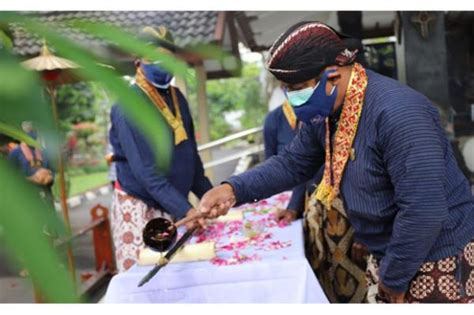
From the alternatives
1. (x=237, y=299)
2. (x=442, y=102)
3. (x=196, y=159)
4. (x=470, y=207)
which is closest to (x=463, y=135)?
(x=442, y=102)

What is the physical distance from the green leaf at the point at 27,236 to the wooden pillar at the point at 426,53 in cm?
383

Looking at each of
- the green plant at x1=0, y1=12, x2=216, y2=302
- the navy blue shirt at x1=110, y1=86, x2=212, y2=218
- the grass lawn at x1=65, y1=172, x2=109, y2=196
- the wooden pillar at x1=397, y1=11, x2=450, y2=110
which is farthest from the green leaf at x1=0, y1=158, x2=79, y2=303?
the grass lawn at x1=65, y1=172, x2=109, y2=196

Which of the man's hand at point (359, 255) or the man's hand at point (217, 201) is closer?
the man's hand at point (217, 201)

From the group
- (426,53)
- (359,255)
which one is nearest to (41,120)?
(359,255)

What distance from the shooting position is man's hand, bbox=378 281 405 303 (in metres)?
1.51

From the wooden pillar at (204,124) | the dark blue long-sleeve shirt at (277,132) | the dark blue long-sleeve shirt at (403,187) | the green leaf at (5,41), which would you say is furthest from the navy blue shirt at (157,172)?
the wooden pillar at (204,124)

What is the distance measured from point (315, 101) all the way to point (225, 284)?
2.14ft

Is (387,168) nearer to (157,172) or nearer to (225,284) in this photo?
(225,284)

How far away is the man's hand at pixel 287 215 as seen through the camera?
243 cm

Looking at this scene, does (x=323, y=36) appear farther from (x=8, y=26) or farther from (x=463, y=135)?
(x=463, y=135)

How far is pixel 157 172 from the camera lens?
2.22 meters

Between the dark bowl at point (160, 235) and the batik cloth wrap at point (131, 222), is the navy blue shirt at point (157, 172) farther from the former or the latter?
the dark bowl at point (160, 235)

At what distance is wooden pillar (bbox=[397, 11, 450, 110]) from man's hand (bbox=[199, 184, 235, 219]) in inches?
98.0

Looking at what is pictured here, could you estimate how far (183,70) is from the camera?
330mm
